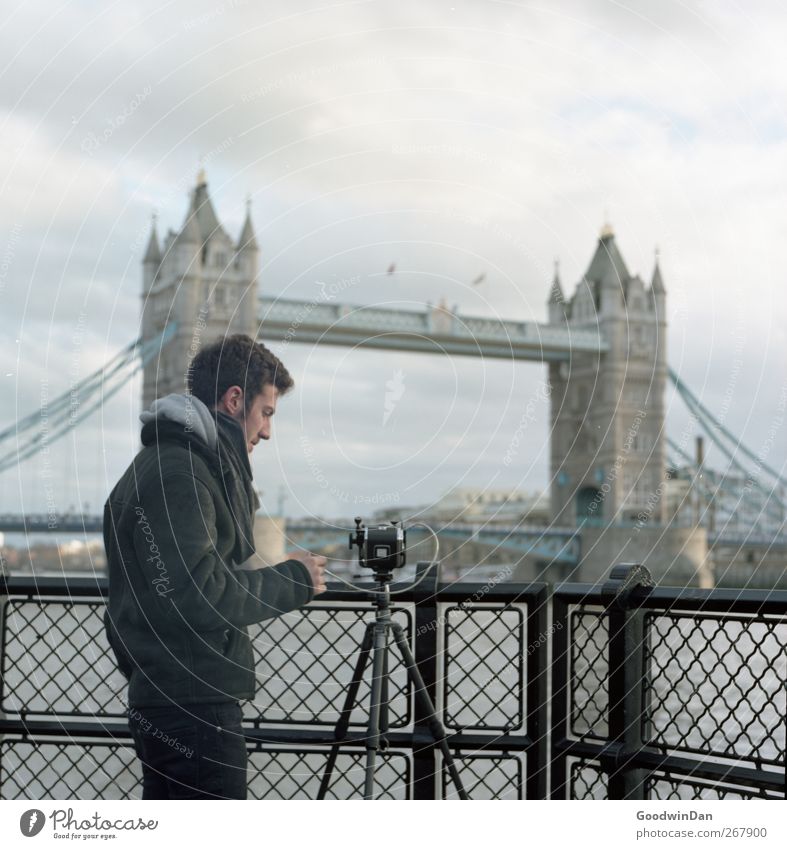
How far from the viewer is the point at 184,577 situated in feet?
7.59

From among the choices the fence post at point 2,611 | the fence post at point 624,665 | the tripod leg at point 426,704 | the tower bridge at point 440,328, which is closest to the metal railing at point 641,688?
the fence post at point 624,665

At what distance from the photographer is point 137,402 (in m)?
2.66

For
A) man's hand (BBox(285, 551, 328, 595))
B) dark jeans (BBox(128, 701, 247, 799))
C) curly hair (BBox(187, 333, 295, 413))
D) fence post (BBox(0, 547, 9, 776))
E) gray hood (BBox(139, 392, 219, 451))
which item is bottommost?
dark jeans (BBox(128, 701, 247, 799))

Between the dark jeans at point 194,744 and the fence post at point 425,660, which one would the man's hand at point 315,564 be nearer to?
the fence post at point 425,660

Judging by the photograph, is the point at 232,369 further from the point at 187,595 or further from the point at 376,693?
the point at 376,693

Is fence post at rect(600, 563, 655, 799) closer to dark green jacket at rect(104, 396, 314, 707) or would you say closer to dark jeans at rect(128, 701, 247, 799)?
dark green jacket at rect(104, 396, 314, 707)

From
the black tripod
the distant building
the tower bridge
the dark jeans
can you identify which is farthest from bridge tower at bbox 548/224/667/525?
the dark jeans

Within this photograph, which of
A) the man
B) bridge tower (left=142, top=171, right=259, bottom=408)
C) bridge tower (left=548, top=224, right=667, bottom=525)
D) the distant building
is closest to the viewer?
the man

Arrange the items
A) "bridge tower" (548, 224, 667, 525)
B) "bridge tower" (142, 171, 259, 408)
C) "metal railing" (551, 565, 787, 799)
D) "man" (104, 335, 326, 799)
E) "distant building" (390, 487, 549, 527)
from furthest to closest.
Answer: "bridge tower" (548, 224, 667, 525), "distant building" (390, 487, 549, 527), "bridge tower" (142, 171, 259, 408), "man" (104, 335, 326, 799), "metal railing" (551, 565, 787, 799)

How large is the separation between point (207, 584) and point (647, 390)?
1.74 metres

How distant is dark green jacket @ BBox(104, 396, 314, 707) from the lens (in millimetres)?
2312

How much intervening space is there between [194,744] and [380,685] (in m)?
0.45

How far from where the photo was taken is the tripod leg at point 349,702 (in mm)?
2348

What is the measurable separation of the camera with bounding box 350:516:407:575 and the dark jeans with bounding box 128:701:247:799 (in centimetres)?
46
